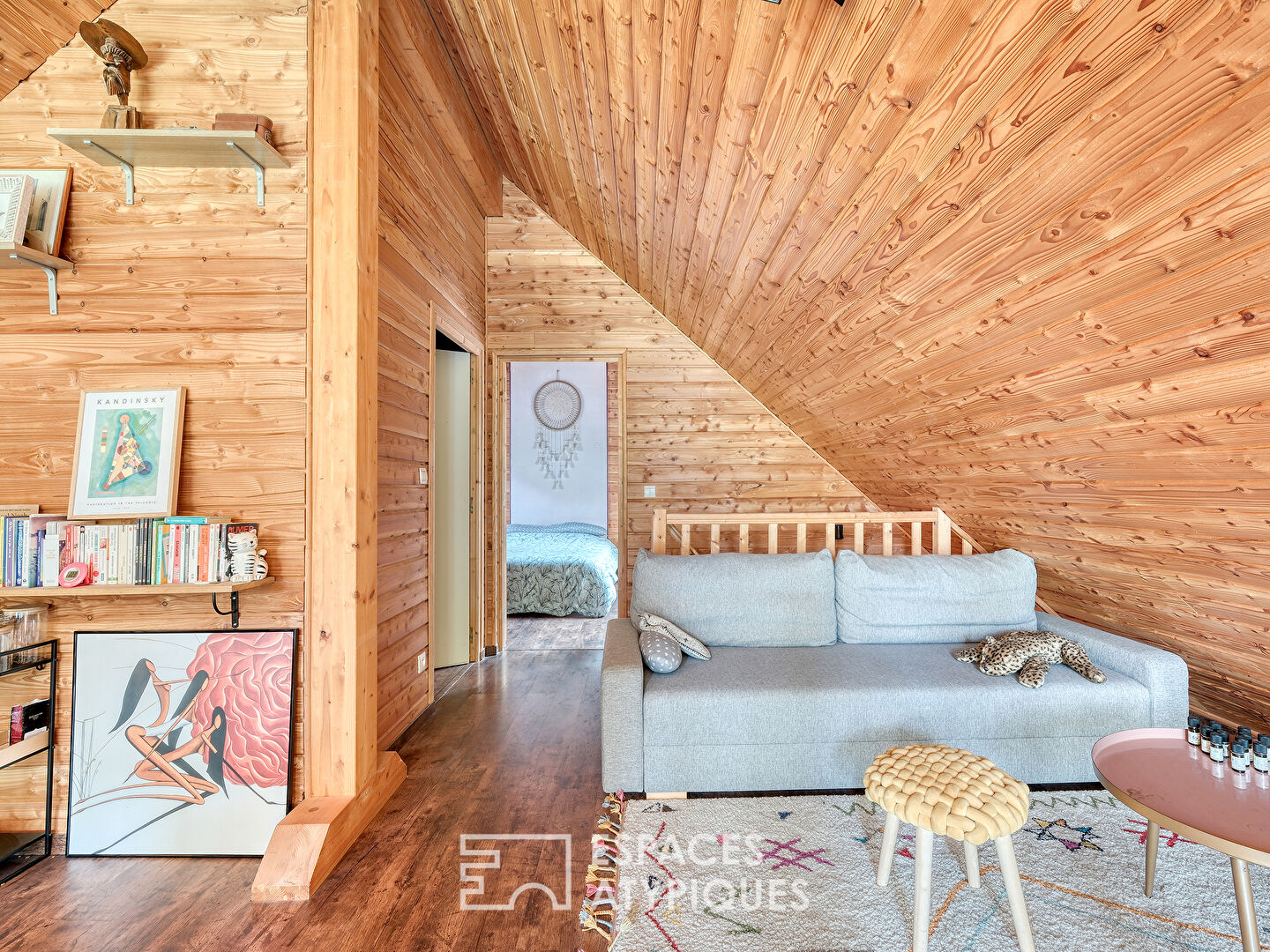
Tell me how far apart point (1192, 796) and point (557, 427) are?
6317 millimetres

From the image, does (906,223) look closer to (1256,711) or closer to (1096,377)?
(1096,377)

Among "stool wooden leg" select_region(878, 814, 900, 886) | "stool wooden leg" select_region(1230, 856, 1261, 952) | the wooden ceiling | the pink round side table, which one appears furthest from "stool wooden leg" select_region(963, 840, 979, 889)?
the wooden ceiling

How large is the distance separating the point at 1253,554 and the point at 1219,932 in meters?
1.01

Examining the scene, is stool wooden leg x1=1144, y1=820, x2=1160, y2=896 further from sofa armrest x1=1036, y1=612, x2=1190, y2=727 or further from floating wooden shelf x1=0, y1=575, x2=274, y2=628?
floating wooden shelf x1=0, y1=575, x2=274, y2=628

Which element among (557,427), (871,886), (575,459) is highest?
(557,427)

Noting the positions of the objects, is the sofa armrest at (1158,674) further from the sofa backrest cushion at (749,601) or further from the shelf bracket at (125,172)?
the shelf bracket at (125,172)

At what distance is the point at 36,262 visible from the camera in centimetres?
199

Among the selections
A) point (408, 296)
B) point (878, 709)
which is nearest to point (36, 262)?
point (408, 296)

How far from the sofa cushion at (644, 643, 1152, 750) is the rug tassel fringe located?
0.26 m

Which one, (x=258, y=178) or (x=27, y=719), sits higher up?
(x=258, y=178)

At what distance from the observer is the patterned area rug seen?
159cm

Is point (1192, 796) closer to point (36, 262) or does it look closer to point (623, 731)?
point (623, 731)

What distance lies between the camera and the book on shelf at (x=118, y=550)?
1938 mm

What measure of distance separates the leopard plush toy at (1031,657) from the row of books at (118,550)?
276cm
